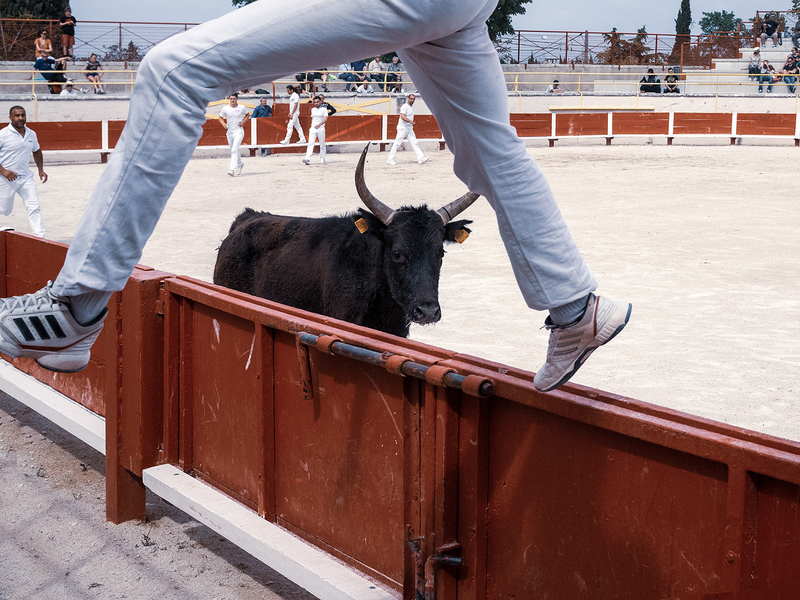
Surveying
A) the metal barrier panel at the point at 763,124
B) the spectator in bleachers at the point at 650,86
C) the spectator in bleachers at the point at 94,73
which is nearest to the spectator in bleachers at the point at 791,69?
the metal barrier panel at the point at 763,124

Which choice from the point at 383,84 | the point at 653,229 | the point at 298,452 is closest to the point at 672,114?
the point at 383,84

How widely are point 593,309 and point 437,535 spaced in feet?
2.31

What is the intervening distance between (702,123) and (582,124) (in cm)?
374

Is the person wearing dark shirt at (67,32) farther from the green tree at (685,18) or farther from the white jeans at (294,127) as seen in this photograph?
the green tree at (685,18)

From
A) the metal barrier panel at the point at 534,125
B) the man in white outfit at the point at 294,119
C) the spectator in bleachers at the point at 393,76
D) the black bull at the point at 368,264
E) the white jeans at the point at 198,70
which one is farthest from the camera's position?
the spectator in bleachers at the point at 393,76

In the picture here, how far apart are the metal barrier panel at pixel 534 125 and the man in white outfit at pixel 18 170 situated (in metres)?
17.9

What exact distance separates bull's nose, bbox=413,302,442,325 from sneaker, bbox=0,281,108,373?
303cm

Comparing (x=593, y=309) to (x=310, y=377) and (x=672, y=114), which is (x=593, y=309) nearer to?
(x=310, y=377)

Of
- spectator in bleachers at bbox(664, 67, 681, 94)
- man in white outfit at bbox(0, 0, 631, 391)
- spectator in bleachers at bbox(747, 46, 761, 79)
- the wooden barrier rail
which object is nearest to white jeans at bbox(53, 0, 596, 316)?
man in white outfit at bbox(0, 0, 631, 391)

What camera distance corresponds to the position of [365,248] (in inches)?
201

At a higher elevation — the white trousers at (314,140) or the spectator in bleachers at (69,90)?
the spectator in bleachers at (69,90)

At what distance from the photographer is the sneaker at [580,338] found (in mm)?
1787

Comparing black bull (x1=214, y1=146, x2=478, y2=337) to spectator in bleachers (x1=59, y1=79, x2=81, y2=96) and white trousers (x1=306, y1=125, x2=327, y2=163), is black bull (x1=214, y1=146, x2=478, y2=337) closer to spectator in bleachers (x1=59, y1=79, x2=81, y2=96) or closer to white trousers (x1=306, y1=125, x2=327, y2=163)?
white trousers (x1=306, y1=125, x2=327, y2=163)

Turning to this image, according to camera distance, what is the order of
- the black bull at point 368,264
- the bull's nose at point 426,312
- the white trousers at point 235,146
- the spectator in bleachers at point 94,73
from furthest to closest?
the spectator in bleachers at point 94,73
the white trousers at point 235,146
the black bull at point 368,264
the bull's nose at point 426,312
